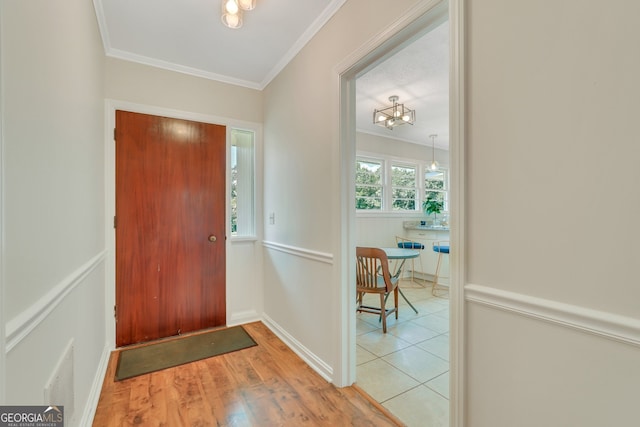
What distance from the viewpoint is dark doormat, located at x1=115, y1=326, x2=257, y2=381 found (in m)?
2.18

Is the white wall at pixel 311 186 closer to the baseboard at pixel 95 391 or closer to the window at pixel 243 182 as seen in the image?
the window at pixel 243 182

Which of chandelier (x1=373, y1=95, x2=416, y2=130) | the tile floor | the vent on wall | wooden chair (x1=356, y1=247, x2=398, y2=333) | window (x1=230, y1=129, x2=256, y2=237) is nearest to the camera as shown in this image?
the vent on wall

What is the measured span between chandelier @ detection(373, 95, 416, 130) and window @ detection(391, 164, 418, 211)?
150 centimetres

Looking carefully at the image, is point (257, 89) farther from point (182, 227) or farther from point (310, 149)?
point (182, 227)

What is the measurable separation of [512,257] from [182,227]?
2693 millimetres

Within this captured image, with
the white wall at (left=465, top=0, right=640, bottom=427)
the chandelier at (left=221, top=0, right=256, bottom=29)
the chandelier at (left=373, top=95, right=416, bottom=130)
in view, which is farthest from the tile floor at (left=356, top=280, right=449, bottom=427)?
the chandelier at (left=221, top=0, right=256, bottom=29)

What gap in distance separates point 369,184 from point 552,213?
411 centimetres

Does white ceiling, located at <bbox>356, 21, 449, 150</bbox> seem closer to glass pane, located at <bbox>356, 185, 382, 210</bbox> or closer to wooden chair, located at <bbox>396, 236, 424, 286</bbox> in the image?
glass pane, located at <bbox>356, 185, 382, 210</bbox>

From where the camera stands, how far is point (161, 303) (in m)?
2.66

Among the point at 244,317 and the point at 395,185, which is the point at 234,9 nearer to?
the point at 244,317

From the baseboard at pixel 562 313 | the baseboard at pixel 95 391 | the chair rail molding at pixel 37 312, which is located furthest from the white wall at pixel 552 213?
the baseboard at pixel 95 391

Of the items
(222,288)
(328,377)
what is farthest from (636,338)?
(222,288)

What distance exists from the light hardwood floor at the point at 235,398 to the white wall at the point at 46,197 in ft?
0.84

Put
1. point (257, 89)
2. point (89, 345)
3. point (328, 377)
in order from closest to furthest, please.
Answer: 1. point (89, 345)
2. point (328, 377)
3. point (257, 89)
